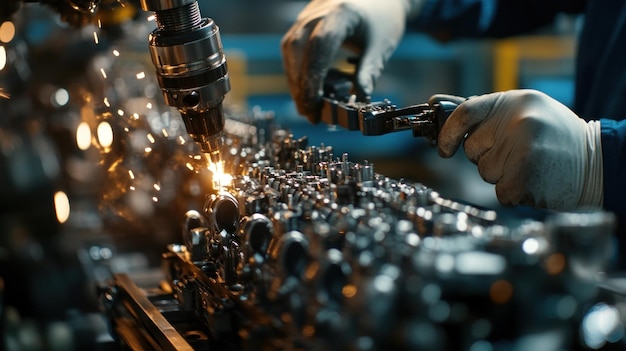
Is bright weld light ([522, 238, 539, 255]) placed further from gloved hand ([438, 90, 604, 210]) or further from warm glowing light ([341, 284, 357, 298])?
gloved hand ([438, 90, 604, 210])

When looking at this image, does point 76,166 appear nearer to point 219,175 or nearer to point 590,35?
point 219,175

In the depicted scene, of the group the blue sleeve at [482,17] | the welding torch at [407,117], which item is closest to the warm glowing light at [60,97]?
the blue sleeve at [482,17]

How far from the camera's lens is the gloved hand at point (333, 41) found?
2.50 m

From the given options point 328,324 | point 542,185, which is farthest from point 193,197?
point 328,324

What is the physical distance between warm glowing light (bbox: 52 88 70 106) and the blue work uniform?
151 cm

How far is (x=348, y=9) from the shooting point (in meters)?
2.68

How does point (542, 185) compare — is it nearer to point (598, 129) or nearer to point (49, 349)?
point (598, 129)

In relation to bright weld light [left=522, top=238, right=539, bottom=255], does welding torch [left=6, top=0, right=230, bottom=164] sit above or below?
above

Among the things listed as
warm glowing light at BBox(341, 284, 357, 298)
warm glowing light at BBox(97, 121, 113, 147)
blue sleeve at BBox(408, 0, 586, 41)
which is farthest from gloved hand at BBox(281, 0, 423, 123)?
warm glowing light at BBox(341, 284, 357, 298)

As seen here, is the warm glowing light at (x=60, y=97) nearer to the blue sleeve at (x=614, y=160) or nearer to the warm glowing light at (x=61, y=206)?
the warm glowing light at (x=61, y=206)

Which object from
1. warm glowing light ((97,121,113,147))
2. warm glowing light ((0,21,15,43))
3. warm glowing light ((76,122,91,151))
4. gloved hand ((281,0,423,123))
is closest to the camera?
gloved hand ((281,0,423,123))

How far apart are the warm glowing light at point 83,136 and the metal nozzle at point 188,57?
1.34m

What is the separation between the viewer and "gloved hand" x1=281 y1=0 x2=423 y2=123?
8.21ft

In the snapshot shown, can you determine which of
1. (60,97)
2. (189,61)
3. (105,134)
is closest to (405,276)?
(189,61)
